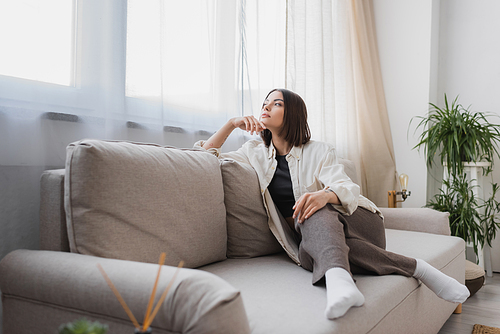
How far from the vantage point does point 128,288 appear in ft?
2.61

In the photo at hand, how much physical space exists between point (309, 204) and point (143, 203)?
572 millimetres

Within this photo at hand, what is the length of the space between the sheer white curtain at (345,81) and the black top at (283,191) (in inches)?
43.4

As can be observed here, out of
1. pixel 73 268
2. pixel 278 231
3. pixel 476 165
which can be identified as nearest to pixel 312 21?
pixel 476 165

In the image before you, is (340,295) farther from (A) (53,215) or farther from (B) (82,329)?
(A) (53,215)

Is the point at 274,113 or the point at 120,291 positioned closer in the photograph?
the point at 120,291

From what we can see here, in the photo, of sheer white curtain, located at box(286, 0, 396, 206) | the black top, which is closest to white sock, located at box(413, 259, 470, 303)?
the black top

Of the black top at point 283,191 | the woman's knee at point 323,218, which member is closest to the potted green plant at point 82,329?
the woman's knee at point 323,218

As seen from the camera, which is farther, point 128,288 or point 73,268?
point 73,268

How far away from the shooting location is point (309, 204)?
1417 mm

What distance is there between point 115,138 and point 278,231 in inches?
29.1

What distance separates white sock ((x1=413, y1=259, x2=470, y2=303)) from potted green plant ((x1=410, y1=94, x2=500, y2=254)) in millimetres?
1615

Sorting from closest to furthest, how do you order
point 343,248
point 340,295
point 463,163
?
point 340,295
point 343,248
point 463,163

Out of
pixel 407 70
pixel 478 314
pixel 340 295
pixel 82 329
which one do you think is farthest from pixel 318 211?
pixel 407 70

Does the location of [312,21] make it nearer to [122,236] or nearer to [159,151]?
[159,151]
